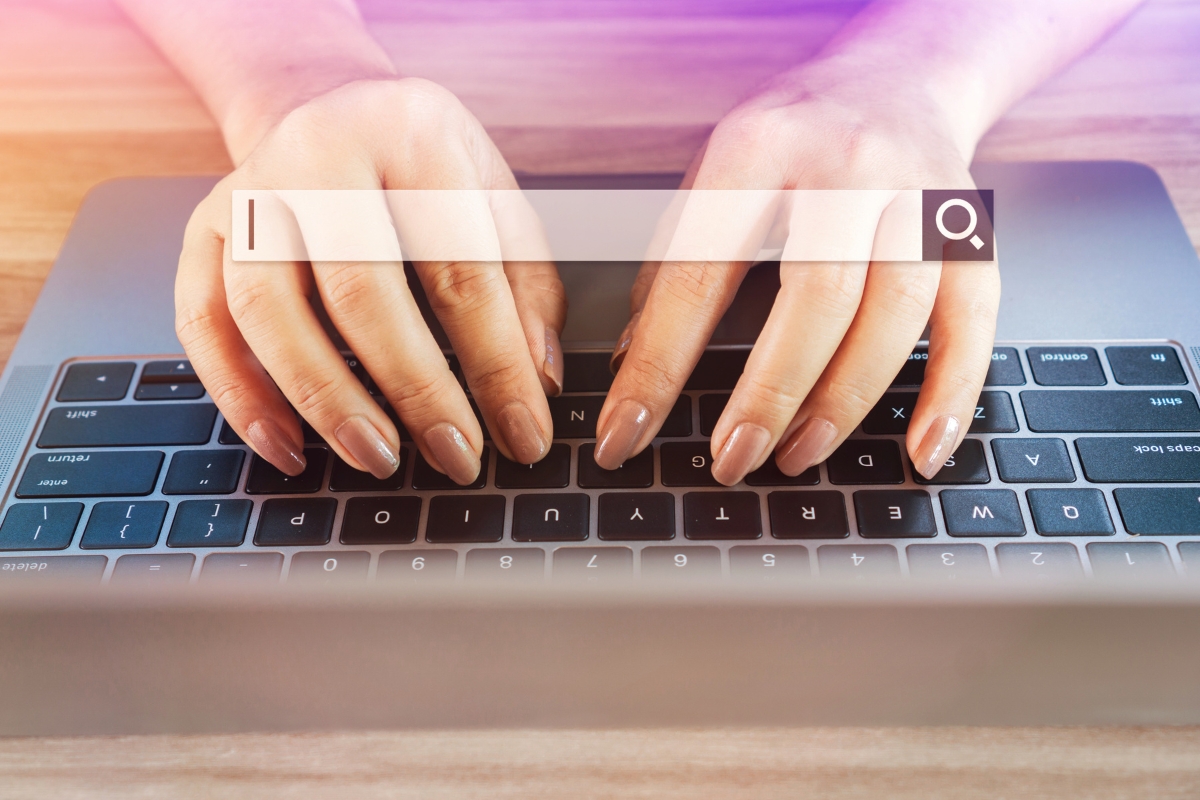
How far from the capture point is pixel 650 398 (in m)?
0.41

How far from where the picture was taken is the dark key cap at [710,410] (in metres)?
0.43

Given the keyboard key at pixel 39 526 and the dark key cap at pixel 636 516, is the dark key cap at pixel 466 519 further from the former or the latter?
the keyboard key at pixel 39 526

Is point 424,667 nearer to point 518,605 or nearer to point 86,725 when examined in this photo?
point 518,605

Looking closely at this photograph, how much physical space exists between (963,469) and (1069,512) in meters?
0.05

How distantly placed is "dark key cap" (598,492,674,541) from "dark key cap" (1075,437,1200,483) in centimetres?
23

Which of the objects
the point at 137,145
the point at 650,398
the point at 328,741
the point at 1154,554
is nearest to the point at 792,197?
the point at 650,398

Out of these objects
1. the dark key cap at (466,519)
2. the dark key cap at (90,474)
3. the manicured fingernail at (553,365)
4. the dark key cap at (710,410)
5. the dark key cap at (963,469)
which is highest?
the manicured fingernail at (553,365)

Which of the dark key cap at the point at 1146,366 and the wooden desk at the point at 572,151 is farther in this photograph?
the dark key cap at the point at 1146,366

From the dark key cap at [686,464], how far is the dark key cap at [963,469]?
0.37 ft

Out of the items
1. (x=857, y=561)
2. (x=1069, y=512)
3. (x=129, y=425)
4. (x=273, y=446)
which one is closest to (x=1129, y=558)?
(x=1069, y=512)

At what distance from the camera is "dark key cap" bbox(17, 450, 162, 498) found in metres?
0.40

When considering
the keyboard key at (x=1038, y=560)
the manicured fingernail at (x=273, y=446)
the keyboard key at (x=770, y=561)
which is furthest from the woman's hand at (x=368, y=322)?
the keyboard key at (x=1038, y=560)

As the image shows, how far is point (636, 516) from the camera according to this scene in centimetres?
38

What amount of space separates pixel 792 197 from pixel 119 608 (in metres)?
0.41
